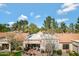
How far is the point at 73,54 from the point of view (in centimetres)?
148

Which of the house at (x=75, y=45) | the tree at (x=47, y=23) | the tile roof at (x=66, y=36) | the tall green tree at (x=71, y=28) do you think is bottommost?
the house at (x=75, y=45)

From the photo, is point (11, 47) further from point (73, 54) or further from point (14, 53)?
point (73, 54)

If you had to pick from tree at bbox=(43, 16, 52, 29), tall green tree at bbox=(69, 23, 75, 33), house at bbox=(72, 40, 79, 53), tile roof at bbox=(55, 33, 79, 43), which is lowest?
house at bbox=(72, 40, 79, 53)

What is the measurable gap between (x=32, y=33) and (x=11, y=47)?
0.19 metres

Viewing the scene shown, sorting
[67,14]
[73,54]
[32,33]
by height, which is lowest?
[73,54]

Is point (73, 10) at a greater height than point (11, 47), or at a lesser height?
greater

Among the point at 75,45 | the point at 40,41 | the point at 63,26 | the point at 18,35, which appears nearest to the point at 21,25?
the point at 18,35

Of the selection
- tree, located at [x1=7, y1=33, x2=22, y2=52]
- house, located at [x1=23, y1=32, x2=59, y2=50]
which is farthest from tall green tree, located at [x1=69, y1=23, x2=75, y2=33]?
tree, located at [x1=7, y1=33, x2=22, y2=52]

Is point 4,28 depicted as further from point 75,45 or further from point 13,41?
point 75,45

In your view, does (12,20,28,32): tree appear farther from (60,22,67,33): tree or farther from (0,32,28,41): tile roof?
(60,22,67,33): tree

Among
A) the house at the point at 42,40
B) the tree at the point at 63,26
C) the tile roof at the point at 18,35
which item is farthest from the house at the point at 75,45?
the tile roof at the point at 18,35

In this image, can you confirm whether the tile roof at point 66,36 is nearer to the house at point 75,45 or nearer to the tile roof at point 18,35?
the house at point 75,45

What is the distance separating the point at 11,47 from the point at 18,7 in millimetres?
308

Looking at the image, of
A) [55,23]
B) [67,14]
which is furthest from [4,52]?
[67,14]
